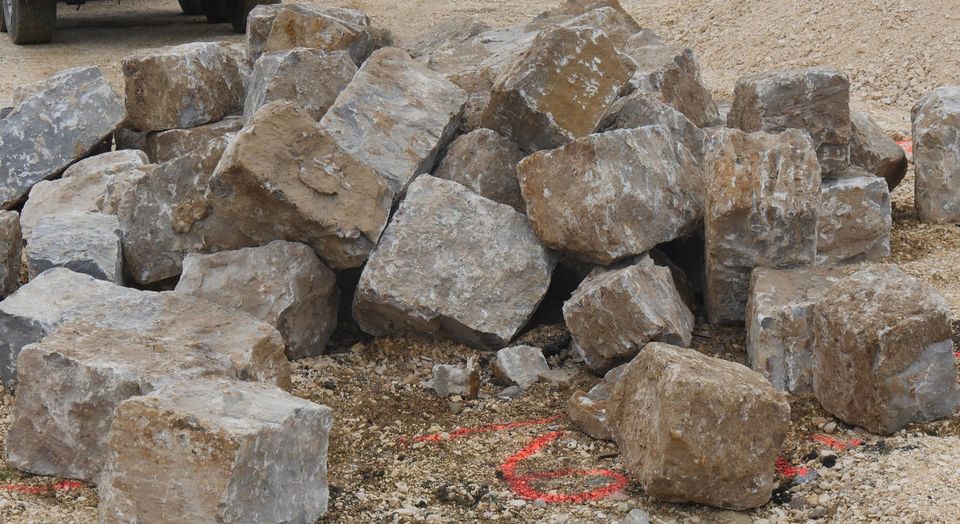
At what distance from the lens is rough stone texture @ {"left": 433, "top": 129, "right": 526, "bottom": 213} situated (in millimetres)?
5266

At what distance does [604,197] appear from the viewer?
4781mm

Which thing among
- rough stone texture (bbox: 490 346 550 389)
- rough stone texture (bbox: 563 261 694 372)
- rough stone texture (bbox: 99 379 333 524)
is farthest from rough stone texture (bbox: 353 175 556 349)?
rough stone texture (bbox: 99 379 333 524)

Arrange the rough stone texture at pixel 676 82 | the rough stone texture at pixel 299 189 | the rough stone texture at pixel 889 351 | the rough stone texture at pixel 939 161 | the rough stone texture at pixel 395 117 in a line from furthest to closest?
1. the rough stone texture at pixel 939 161
2. the rough stone texture at pixel 676 82
3. the rough stone texture at pixel 395 117
4. the rough stone texture at pixel 299 189
5. the rough stone texture at pixel 889 351

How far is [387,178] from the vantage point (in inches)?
202

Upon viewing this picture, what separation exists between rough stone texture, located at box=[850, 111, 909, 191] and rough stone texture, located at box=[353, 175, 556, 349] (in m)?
1.96

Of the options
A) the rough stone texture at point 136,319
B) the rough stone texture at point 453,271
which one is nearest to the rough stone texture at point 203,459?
the rough stone texture at point 136,319

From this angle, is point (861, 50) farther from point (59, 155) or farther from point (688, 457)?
point (688, 457)

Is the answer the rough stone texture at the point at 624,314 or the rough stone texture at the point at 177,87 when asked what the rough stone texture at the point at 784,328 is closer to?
the rough stone texture at the point at 624,314

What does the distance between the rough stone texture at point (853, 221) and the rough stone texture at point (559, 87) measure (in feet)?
3.70

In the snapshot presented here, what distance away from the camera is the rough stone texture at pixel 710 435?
11.2 feet

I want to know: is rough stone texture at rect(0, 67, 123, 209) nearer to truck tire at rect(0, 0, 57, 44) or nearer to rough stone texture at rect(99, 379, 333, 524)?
rough stone texture at rect(99, 379, 333, 524)

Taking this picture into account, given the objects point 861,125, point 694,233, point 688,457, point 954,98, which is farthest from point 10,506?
point 954,98

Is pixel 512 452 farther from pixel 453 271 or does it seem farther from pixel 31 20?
pixel 31 20

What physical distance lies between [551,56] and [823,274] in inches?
60.0
